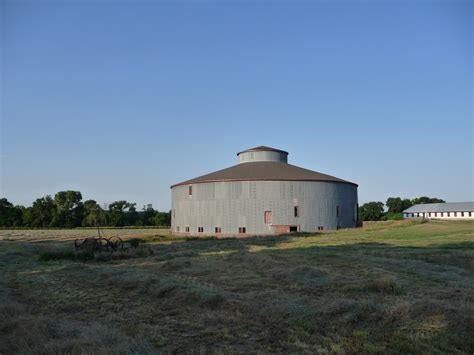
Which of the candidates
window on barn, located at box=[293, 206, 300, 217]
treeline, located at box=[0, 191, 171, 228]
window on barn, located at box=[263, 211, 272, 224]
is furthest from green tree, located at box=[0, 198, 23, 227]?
window on barn, located at box=[293, 206, 300, 217]

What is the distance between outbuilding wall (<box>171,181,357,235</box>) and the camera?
46.4m

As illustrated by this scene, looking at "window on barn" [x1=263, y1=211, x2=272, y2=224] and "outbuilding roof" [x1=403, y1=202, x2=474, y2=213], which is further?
"outbuilding roof" [x1=403, y1=202, x2=474, y2=213]

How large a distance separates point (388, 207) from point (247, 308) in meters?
131

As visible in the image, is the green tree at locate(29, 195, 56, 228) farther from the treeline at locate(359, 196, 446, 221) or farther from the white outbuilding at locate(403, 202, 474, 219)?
the white outbuilding at locate(403, 202, 474, 219)

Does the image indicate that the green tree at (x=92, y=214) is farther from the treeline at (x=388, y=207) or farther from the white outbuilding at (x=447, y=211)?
the white outbuilding at (x=447, y=211)

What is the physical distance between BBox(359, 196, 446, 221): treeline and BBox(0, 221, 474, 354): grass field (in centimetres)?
10103

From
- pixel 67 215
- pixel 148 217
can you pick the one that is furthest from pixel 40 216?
pixel 148 217

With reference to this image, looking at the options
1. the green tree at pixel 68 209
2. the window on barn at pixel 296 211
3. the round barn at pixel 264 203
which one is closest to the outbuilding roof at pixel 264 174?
the round barn at pixel 264 203

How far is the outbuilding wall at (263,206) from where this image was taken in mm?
46438

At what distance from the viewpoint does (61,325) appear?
9039 millimetres

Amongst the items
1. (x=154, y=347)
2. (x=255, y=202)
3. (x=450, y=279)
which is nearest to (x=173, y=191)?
(x=255, y=202)

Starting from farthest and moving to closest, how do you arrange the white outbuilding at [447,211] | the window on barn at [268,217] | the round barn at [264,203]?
the white outbuilding at [447,211], the round barn at [264,203], the window on barn at [268,217]

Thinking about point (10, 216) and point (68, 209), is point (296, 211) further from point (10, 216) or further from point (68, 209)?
point (10, 216)

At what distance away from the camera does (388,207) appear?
132 m
